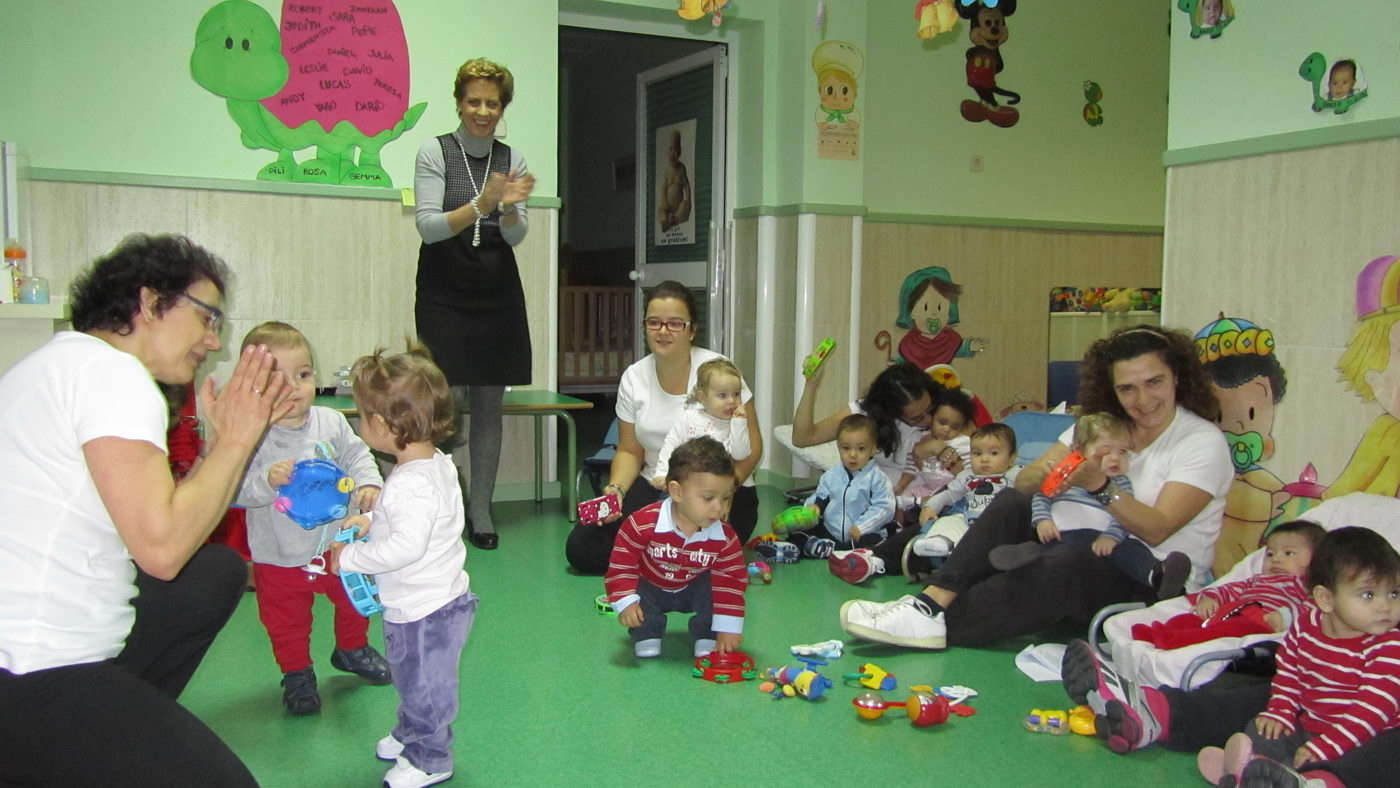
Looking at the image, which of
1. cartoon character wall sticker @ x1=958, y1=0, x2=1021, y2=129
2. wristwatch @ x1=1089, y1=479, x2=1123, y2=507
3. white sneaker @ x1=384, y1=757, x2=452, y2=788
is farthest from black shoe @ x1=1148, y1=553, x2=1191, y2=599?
cartoon character wall sticker @ x1=958, y1=0, x2=1021, y2=129

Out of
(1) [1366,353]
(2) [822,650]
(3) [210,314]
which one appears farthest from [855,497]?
(3) [210,314]

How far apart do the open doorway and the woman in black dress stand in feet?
15.2

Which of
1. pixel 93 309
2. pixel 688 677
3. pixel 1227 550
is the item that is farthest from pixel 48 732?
pixel 1227 550

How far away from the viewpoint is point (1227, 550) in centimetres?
338

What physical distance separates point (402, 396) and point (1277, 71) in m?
2.59

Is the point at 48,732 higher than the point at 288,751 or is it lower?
higher

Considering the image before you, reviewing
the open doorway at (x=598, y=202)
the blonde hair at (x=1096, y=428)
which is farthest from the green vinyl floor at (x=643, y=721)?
the open doorway at (x=598, y=202)

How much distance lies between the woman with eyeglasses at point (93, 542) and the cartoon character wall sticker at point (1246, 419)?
2747mm

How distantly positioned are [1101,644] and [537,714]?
4.70ft

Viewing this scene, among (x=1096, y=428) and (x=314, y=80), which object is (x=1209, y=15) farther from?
(x=314, y=80)

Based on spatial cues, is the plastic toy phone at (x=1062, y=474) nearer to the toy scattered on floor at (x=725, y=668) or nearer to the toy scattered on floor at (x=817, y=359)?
the toy scattered on floor at (x=725, y=668)

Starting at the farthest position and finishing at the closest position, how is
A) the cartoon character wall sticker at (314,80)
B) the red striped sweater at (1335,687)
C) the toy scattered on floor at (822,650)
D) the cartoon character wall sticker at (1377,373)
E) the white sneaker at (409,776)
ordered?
the cartoon character wall sticker at (314,80) → the toy scattered on floor at (822,650) → the cartoon character wall sticker at (1377,373) → the white sneaker at (409,776) → the red striped sweater at (1335,687)

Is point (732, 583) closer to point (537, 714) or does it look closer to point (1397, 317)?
point (537, 714)

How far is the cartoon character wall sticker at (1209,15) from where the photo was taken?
3357 millimetres
